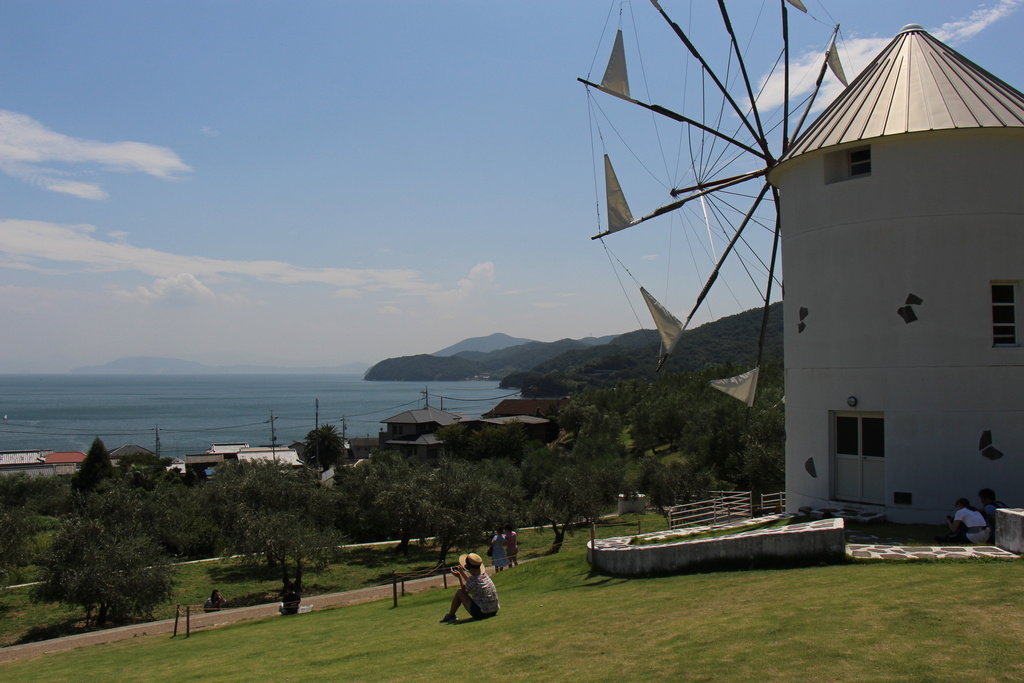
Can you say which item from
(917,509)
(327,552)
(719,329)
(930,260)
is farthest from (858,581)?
(719,329)

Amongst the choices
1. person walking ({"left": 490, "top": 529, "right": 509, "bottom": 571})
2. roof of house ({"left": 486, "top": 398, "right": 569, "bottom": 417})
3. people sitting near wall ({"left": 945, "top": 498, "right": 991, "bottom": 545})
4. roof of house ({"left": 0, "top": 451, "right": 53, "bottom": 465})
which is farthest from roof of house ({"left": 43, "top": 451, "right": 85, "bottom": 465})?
people sitting near wall ({"left": 945, "top": 498, "right": 991, "bottom": 545})

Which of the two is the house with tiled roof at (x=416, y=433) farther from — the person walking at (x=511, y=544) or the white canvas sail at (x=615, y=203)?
the white canvas sail at (x=615, y=203)

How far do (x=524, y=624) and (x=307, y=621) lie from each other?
862 cm

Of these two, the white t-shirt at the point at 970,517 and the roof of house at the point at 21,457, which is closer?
the white t-shirt at the point at 970,517

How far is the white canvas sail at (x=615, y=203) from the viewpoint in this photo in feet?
62.6

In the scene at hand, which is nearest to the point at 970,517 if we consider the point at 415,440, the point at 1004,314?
the point at 1004,314

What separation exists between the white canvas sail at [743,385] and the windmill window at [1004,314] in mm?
6127

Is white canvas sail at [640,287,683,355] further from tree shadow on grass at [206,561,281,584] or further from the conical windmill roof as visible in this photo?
tree shadow on grass at [206,561,281,584]

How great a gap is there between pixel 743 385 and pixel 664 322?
290 cm

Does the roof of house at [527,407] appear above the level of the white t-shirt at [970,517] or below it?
below

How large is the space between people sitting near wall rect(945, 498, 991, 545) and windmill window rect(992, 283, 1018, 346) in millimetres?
3939

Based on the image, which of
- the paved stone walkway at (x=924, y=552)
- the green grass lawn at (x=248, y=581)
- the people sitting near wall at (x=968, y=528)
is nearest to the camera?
the paved stone walkway at (x=924, y=552)

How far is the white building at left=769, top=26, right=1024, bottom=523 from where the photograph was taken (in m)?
12.9

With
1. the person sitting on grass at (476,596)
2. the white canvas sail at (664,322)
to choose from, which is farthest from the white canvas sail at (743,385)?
the person sitting on grass at (476,596)
